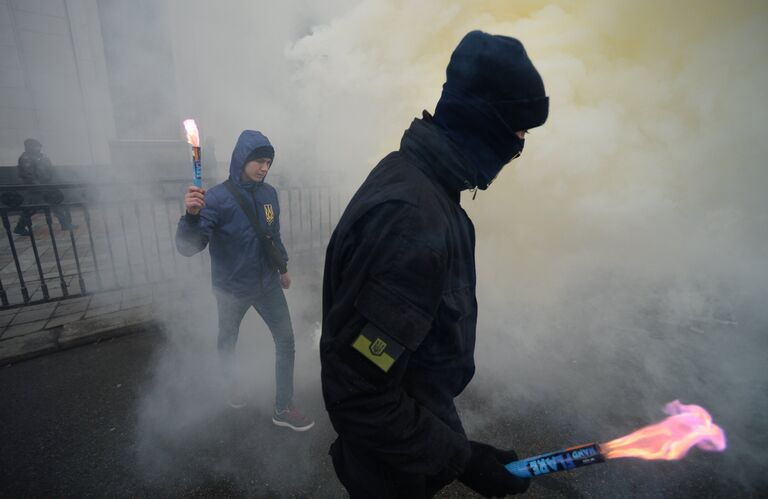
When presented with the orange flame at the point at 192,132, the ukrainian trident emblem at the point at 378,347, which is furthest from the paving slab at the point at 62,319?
the ukrainian trident emblem at the point at 378,347

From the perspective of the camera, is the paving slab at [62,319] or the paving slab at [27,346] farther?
the paving slab at [62,319]

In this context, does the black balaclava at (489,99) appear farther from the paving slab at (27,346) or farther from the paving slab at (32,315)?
the paving slab at (32,315)

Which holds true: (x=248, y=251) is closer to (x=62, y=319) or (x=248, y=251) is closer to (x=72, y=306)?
(x=62, y=319)

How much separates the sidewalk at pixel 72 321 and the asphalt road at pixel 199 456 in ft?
1.74

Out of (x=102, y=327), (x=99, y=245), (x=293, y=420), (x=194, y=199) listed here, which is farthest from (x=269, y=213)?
(x=99, y=245)

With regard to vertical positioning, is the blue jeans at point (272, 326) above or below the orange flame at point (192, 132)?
below

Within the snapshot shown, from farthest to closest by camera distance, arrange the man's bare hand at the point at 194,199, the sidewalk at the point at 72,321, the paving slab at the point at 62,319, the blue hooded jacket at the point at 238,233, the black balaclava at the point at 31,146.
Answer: the black balaclava at the point at 31,146
the paving slab at the point at 62,319
the sidewalk at the point at 72,321
the blue hooded jacket at the point at 238,233
the man's bare hand at the point at 194,199

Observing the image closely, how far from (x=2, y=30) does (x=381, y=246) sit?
15.2 m

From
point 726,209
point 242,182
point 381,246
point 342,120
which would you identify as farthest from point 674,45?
point 381,246

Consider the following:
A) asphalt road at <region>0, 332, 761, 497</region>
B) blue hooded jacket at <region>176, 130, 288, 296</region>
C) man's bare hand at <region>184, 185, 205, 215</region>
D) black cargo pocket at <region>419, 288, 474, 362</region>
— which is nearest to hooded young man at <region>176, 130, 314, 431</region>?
blue hooded jacket at <region>176, 130, 288, 296</region>

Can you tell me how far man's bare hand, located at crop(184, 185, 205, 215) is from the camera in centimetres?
231

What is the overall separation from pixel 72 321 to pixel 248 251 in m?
3.02

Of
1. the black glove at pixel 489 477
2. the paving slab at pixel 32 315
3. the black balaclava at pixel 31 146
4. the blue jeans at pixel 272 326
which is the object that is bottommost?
the paving slab at pixel 32 315

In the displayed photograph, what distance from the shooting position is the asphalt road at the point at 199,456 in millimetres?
2412
